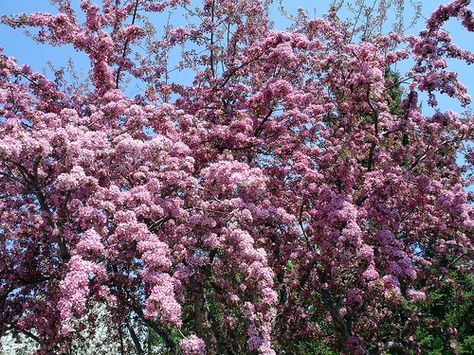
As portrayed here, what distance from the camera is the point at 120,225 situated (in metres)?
7.54

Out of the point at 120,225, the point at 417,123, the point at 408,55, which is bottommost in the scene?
the point at 120,225

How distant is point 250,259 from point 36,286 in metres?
4.58

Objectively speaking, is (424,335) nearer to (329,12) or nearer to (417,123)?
(417,123)

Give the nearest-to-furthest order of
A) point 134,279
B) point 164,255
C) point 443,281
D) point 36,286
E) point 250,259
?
point 164,255, point 250,259, point 134,279, point 36,286, point 443,281

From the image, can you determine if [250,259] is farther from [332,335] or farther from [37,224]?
[332,335]

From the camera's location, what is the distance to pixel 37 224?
9.04 m

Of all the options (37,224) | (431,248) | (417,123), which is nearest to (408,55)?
(417,123)

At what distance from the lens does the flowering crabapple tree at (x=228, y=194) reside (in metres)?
7.97

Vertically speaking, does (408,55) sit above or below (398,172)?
above

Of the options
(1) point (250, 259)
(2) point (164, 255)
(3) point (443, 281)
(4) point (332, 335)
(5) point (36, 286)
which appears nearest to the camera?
(2) point (164, 255)

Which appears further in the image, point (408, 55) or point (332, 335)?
point (332, 335)

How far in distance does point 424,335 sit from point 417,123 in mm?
6962

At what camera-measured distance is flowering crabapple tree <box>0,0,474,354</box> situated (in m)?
7.97

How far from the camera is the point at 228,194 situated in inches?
368
